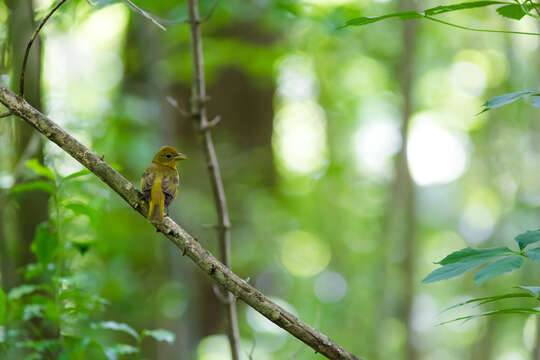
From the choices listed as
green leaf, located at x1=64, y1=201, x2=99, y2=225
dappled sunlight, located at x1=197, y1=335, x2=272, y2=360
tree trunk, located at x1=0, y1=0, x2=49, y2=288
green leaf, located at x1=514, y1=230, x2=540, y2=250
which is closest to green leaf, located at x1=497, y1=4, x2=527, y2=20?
green leaf, located at x1=514, y1=230, x2=540, y2=250

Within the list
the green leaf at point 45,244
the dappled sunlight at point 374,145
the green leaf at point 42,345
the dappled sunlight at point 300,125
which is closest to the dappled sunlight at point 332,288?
the dappled sunlight at point 374,145

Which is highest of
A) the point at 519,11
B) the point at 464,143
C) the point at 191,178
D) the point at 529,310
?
the point at 464,143

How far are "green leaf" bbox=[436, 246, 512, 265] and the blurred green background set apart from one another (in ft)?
4.33

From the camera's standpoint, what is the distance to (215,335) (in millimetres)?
7836

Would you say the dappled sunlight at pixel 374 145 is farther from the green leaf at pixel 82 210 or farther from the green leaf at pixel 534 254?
the green leaf at pixel 534 254

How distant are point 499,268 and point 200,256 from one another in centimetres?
99

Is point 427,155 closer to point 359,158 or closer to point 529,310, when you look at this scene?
point 359,158

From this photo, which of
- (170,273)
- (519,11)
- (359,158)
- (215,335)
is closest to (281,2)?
(519,11)

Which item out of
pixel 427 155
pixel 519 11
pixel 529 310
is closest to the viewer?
pixel 529 310

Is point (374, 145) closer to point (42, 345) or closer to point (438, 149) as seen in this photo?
point (438, 149)

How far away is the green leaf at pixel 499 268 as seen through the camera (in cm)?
119

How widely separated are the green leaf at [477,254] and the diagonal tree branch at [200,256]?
547mm

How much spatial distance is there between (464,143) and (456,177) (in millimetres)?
895

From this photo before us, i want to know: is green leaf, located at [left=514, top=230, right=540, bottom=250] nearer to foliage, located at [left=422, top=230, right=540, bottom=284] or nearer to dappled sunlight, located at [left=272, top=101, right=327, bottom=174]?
foliage, located at [left=422, top=230, right=540, bottom=284]
